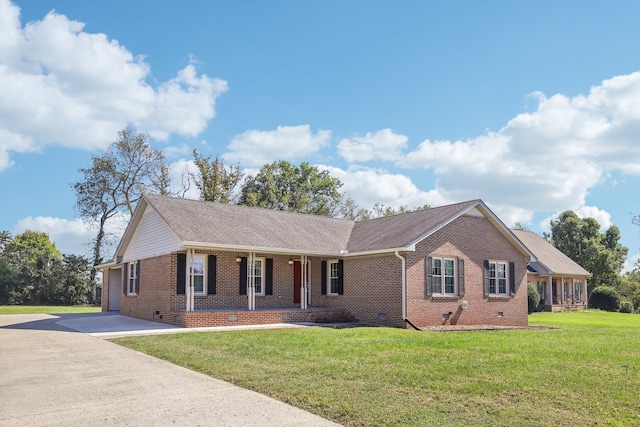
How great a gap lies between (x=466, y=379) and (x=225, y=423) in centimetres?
389

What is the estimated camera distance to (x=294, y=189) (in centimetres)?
4794

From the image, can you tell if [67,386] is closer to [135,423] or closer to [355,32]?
[135,423]

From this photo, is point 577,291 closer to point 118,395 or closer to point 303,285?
point 303,285

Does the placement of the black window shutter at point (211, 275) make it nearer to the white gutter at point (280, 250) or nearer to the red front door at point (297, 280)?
the white gutter at point (280, 250)

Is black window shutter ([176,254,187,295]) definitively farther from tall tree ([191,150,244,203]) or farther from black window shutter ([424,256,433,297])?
tall tree ([191,150,244,203])

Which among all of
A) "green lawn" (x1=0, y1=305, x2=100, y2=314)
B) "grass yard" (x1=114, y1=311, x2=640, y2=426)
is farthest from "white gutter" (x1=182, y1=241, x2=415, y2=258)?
"green lawn" (x1=0, y1=305, x2=100, y2=314)

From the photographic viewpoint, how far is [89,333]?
626 inches

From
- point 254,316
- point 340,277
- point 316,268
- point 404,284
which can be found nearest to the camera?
point 254,316

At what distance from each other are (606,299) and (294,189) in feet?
85.4

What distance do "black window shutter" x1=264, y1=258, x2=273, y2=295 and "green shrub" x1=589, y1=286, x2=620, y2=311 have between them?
28.0 meters

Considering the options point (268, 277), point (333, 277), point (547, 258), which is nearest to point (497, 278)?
point (333, 277)

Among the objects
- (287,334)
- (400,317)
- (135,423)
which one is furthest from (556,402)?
(400,317)

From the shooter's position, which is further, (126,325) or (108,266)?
(108,266)

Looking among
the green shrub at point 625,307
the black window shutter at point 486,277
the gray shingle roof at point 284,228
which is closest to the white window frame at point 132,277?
the gray shingle roof at point 284,228
